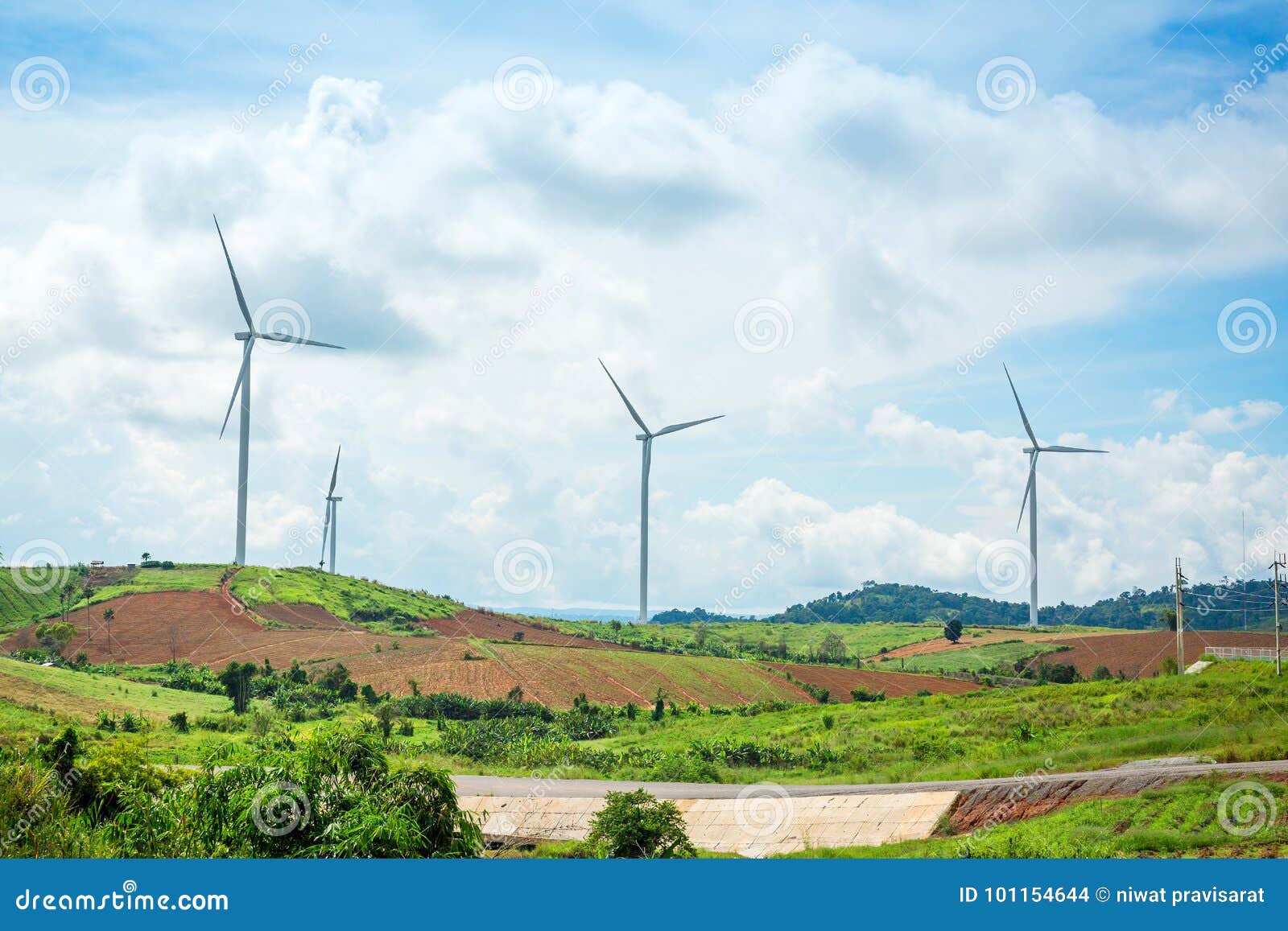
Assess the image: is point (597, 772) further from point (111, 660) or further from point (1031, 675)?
point (111, 660)

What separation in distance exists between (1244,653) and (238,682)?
223 ft

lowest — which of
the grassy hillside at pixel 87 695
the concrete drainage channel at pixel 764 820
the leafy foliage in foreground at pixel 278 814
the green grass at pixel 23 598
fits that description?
the concrete drainage channel at pixel 764 820

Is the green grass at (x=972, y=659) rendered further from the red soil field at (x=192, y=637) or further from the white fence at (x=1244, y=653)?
the red soil field at (x=192, y=637)

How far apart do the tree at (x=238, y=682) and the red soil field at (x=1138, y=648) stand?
60.4 metres

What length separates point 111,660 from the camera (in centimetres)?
9088

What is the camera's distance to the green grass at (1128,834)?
89.8 ft

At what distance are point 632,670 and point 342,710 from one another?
76.1ft

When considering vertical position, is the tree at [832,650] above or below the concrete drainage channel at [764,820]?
above

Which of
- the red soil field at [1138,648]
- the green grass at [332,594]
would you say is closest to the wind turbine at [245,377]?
the green grass at [332,594]

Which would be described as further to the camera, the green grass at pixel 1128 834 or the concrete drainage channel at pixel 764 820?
the concrete drainage channel at pixel 764 820

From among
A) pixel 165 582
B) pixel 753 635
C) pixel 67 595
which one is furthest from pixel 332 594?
pixel 753 635

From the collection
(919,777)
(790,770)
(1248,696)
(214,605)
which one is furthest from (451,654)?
(1248,696)

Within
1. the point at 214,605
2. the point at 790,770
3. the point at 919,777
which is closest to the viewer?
the point at 919,777

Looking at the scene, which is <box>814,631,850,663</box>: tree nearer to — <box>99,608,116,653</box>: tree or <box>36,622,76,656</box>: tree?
<box>99,608,116,653</box>: tree
